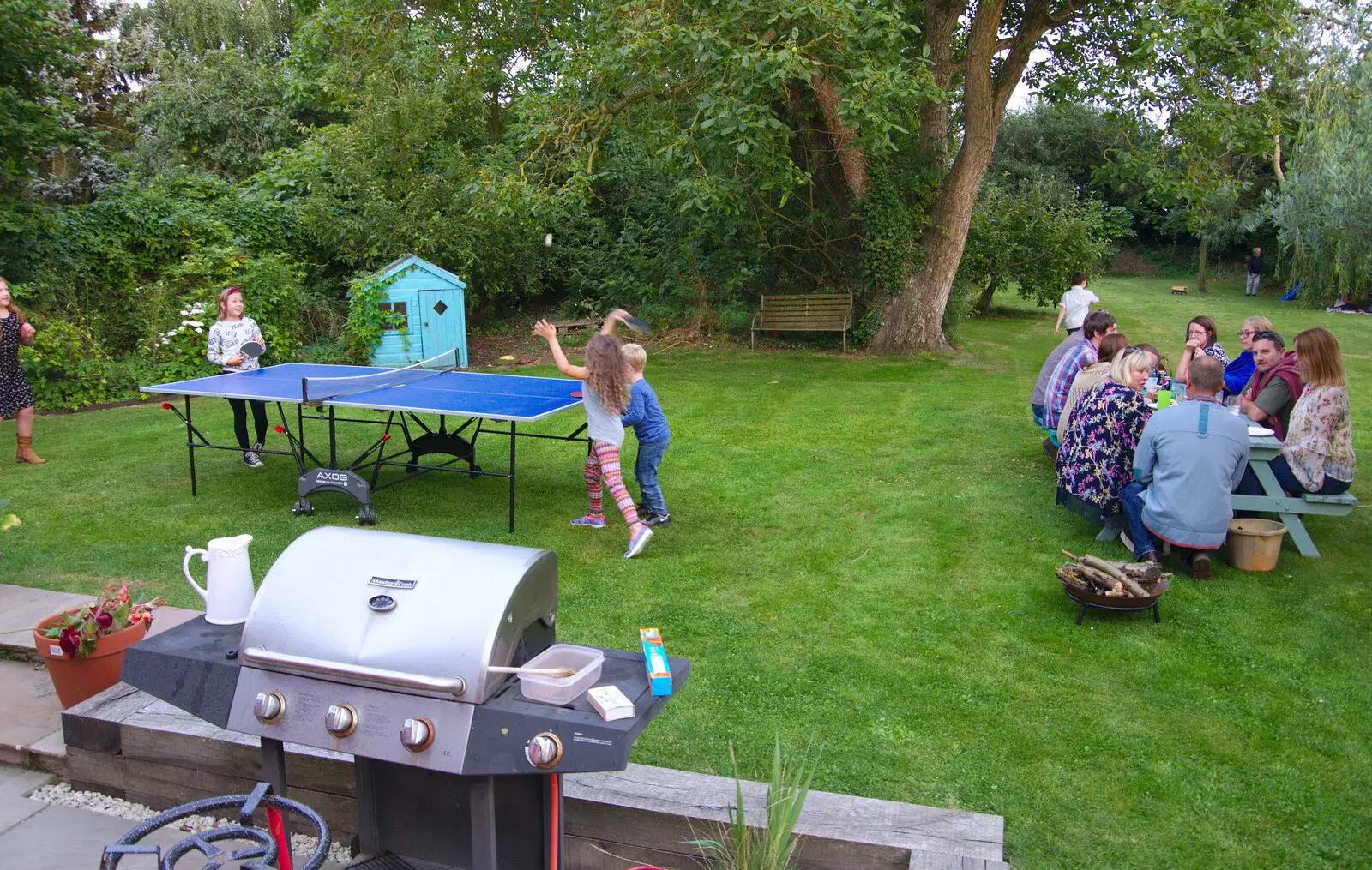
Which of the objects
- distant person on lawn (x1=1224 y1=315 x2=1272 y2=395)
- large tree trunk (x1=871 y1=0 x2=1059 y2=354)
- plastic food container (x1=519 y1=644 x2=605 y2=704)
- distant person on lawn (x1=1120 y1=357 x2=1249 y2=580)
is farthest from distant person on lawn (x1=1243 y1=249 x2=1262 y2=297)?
plastic food container (x1=519 y1=644 x2=605 y2=704)

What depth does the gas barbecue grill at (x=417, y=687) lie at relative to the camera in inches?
95.4

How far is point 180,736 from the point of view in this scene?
11.8 feet

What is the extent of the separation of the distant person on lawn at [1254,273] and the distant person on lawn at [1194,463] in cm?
2307

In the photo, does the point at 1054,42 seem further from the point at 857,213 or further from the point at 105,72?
the point at 105,72

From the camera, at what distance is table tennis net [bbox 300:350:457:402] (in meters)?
6.61

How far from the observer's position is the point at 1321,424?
5.88 metres

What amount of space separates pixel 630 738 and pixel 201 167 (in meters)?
19.0

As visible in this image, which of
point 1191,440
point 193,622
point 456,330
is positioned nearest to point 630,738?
point 193,622

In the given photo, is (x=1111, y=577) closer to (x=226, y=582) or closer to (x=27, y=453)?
(x=226, y=582)

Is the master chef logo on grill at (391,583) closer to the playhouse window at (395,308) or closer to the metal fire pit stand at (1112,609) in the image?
the metal fire pit stand at (1112,609)

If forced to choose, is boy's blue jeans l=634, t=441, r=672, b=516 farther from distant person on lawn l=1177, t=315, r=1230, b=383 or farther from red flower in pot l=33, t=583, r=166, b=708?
distant person on lawn l=1177, t=315, r=1230, b=383

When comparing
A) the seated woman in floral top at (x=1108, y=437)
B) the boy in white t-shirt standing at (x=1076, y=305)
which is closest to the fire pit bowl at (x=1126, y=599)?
the seated woman in floral top at (x=1108, y=437)

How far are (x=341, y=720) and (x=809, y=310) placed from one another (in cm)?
1375

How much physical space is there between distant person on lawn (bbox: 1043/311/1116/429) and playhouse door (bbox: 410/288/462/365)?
845 centimetres
